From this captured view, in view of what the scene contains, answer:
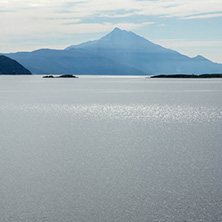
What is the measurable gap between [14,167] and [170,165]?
658 cm

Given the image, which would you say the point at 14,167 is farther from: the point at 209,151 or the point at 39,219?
the point at 209,151

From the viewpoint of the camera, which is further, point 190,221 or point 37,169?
point 37,169

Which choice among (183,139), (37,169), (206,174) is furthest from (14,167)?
(183,139)

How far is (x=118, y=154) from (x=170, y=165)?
136 inches

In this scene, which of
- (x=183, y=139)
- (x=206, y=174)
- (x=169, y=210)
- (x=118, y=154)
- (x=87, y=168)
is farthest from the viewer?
(x=183, y=139)

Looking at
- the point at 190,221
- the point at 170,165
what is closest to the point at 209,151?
the point at 170,165

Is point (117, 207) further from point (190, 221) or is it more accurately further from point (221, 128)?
point (221, 128)

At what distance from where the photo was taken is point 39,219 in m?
Result: 10.8

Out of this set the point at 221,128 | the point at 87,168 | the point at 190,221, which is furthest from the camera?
the point at 221,128

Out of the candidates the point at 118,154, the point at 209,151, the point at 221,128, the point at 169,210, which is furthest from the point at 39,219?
the point at 221,128

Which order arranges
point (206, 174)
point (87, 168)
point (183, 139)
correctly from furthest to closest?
point (183, 139) → point (87, 168) → point (206, 174)

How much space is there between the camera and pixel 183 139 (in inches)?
997

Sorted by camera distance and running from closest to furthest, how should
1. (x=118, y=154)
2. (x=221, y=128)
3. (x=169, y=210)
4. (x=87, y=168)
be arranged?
1. (x=169, y=210)
2. (x=87, y=168)
3. (x=118, y=154)
4. (x=221, y=128)

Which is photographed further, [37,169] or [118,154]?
[118,154]
